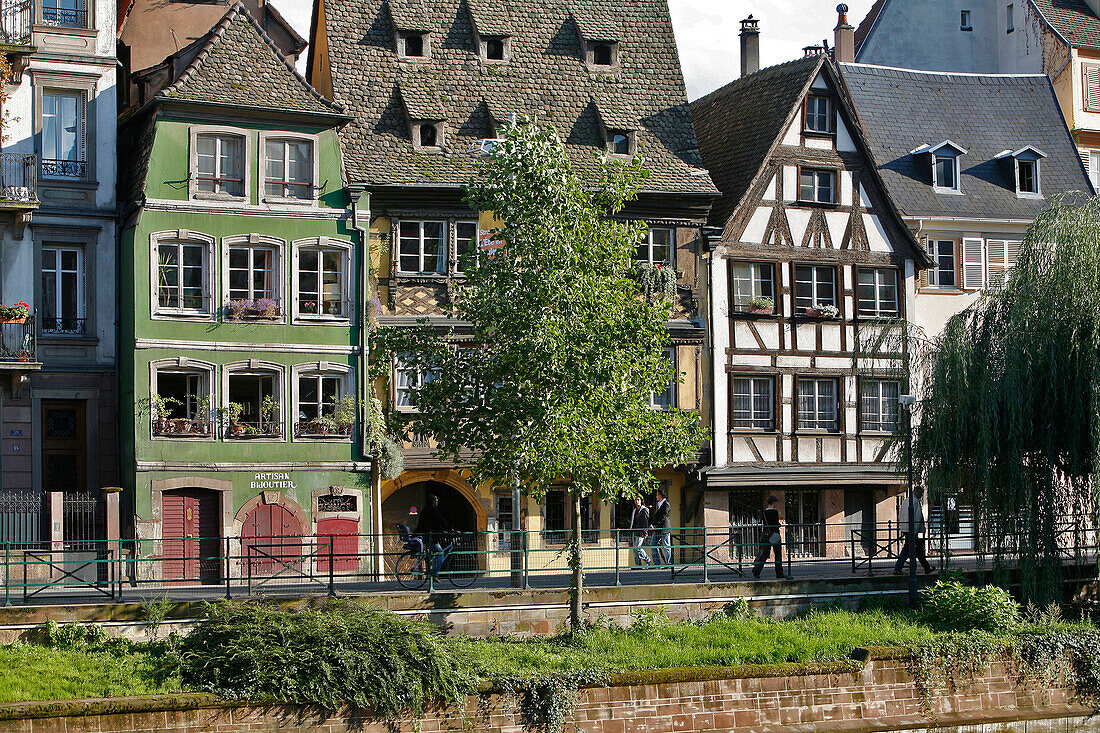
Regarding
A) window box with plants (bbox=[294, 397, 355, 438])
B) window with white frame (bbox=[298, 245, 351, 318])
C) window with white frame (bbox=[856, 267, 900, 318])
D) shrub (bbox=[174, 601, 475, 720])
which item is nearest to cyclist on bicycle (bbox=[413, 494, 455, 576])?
window box with plants (bbox=[294, 397, 355, 438])

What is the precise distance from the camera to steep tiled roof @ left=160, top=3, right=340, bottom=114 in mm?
31859

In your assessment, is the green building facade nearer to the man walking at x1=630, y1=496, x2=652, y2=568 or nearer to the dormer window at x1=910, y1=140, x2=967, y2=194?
the man walking at x1=630, y1=496, x2=652, y2=568

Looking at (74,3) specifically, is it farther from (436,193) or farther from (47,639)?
(47,639)

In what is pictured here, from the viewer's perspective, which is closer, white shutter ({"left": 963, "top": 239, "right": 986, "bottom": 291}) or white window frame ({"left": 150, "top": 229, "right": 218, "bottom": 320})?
white window frame ({"left": 150, "top": 229, "right": 218, "bottom": 320})

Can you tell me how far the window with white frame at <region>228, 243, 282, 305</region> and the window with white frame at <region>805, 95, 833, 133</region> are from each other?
536 inches

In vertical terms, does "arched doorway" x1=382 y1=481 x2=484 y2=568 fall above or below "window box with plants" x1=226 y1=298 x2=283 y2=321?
below

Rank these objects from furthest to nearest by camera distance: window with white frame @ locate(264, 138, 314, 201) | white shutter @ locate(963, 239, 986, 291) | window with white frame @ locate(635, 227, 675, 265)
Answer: white shutter @ locate(963, 239, 986, 291)
window with white frame @ locate(635, 227, 675, 265)
window with white frame @ locate(264, 138, 314, 201)

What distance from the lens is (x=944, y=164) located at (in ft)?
132

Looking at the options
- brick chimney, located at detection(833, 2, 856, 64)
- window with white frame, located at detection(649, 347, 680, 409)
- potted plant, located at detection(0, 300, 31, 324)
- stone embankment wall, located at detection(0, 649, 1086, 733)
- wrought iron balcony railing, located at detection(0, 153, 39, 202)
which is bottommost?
stone embankment wall, located at detection(0, 649, 1086, 733)

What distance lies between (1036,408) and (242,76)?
56.2 feet

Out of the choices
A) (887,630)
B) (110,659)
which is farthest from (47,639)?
(887,630)

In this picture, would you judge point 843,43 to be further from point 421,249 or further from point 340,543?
point 340,543

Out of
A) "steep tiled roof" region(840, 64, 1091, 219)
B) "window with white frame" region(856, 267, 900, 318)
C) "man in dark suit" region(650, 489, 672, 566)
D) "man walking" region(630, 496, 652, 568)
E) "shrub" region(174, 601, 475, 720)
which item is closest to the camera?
"shrub" region(174, 601, 475, 720)

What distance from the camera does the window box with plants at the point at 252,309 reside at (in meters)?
31.7
